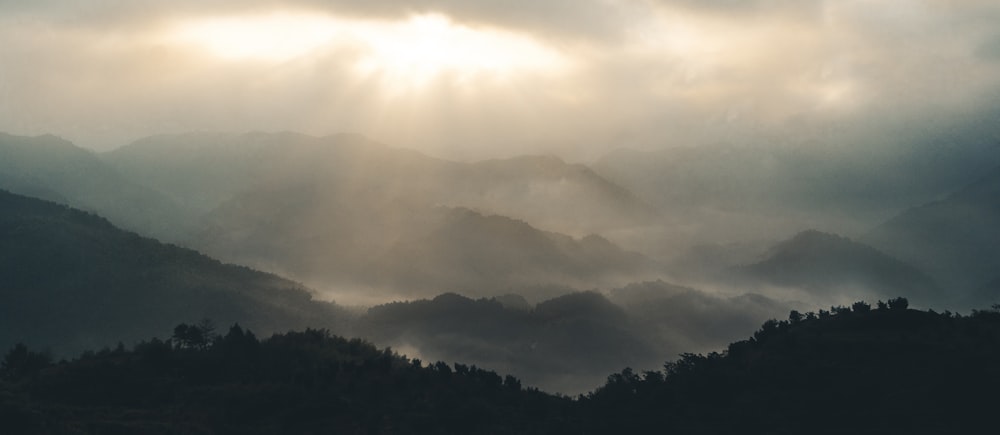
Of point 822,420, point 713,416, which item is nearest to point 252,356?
point 713,416

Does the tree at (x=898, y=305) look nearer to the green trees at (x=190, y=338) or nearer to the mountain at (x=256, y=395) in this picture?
the mountain at (x=256, y=395)

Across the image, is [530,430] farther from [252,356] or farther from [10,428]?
[10,428]

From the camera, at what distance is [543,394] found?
172 m

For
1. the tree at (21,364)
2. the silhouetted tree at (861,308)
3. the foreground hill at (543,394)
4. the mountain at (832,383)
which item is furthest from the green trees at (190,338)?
the silhouetted tree at (861,308)

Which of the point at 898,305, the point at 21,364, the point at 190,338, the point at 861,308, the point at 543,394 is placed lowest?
the point at 21,364

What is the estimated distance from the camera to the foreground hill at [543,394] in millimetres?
138125

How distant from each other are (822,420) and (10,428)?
101m

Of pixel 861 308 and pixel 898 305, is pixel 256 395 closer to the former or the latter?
pixel 861 308

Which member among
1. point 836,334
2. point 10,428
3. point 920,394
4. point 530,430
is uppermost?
point 836,334

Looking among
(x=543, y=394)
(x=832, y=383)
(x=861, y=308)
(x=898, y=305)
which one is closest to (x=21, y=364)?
(x=543, y=394)

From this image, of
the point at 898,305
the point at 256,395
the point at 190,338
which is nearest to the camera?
the point at 256,395

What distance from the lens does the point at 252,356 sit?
570ft

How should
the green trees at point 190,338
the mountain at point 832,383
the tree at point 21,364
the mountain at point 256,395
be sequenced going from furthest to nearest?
the green trees at point 190,338 < the tree at point 21,364 < the mountain at point 256,395 < the mountain at point 832,383

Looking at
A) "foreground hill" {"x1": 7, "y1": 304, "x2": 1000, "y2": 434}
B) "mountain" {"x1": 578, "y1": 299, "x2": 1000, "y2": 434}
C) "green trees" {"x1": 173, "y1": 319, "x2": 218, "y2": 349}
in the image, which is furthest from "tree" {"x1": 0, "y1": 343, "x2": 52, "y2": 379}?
"mountain" {"x1": 578, "y1": 299, "x2": 1000, "y2": 434}
